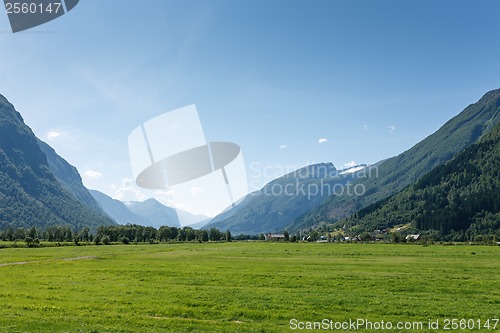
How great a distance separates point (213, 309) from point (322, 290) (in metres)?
10.4

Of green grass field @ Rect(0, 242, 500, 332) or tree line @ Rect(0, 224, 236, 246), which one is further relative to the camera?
tree line @ Rect(0, 224, 236, 246)

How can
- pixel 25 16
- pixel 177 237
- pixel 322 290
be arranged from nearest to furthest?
pixel 25 16
pixel 322 290
pixel 177 237

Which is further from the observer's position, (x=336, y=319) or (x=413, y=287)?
(x=413, y=287)

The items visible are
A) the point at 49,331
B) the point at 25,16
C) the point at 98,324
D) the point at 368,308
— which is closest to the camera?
the point at 25,16

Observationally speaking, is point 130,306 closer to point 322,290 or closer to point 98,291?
point 98,291

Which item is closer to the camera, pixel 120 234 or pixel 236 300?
pixel 236 300

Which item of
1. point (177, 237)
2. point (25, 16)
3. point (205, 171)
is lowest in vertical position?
point (177, 237)

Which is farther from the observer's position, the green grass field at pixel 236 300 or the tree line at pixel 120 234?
Result: the tree line at pixel 120 234

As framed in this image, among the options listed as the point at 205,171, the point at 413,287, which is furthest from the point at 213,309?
the point at 413,287

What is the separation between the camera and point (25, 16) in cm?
1332

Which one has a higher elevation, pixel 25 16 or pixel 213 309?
pixel 25 16

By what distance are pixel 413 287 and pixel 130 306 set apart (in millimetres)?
22873

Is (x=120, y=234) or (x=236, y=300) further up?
(x=236, y=300)

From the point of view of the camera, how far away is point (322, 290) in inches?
1236
